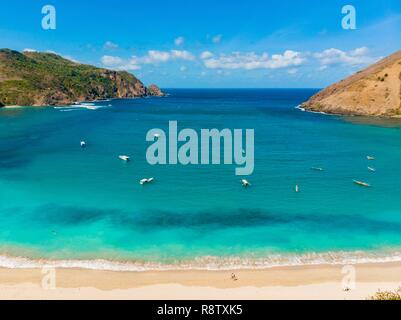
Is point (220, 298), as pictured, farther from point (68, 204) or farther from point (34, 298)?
point (68, 204)

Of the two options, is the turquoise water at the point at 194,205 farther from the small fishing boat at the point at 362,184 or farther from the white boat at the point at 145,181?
the white boat at the point at 145,181

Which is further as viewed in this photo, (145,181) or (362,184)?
(145,181)

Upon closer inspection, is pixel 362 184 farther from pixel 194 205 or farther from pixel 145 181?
pixel 145 181

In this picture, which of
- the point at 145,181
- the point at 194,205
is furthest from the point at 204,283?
the point at 145,181
